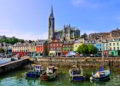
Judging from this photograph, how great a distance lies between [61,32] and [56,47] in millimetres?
31633

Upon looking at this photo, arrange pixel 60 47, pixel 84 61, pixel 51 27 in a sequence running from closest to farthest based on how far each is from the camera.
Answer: pixel 84 61, pixel 60 47, pixel 51 27

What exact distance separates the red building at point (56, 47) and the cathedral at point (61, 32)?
65.3ft

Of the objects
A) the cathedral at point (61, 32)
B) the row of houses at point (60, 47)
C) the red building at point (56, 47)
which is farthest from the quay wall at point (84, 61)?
the cathedral at point (61, 32)

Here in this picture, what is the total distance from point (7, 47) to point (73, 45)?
5233 centimetres

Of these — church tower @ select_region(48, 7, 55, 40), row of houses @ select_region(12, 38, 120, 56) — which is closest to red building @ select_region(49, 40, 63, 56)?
row of houses @ select_region(12, 38, 120, 56)

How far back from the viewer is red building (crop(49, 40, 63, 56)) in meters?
Result: 85.7

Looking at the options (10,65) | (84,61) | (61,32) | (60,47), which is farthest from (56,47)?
(10,65)

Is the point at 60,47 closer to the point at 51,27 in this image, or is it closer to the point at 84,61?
the point at 84,61

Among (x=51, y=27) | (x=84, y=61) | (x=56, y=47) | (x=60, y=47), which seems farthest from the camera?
(x=51, y=27)

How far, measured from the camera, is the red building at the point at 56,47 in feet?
281

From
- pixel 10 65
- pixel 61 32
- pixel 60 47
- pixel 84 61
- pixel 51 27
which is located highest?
pixel 51 27

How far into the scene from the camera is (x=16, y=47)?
326 feet

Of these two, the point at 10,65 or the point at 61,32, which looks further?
the point at 61,32

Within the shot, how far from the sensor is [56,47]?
8675 centimetres
